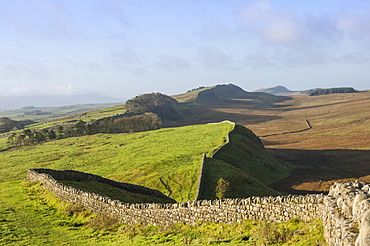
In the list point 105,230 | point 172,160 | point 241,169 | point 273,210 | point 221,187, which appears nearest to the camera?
point 273,210

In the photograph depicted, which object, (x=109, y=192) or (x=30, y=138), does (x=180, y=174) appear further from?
(x=30, y=138)

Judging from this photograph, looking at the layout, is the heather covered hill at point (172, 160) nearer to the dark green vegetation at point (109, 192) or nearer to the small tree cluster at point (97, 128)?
the dark green vegetation at point (109, 192)

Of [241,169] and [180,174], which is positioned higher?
[180,174]

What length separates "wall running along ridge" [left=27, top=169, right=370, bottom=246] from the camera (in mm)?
9836

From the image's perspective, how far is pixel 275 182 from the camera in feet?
201

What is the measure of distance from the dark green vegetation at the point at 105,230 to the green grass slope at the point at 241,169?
2506 cm

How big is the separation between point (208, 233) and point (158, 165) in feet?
141

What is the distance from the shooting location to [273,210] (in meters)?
14.6

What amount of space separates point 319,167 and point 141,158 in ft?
141

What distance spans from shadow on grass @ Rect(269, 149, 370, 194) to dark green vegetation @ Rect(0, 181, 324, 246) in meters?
41.9

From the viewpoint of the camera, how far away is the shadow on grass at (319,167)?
5868cm

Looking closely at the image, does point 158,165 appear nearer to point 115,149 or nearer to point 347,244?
point 115,149

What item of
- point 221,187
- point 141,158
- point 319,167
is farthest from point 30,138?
point 319,167

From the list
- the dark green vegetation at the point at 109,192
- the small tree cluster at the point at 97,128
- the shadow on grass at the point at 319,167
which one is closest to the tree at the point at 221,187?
the shadow on grass at the point at 319,167
